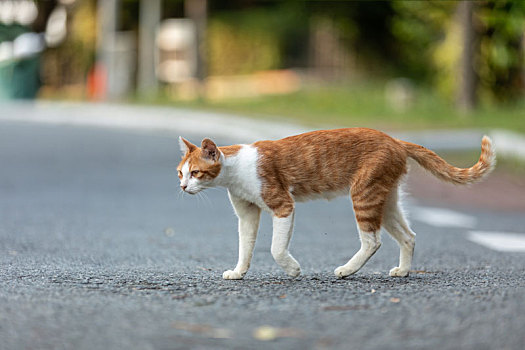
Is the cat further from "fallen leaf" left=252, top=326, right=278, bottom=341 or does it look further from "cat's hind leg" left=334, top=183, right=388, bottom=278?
"fallen leaf" left=252, top=326, right=278, bottom=341

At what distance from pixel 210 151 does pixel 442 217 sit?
16.7ft

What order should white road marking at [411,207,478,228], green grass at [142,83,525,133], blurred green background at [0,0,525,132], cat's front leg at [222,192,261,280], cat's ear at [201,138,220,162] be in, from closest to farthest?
cat's ear at [201,138,220,162]
cat's front leg at [222,192,261,280]
white road marking at [411,207,478,228]
green grass at [142,83,525,133]
blurred green background at [0,0,525,132]

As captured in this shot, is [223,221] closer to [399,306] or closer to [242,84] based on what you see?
[399,306]

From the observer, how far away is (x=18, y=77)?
25.8 meters

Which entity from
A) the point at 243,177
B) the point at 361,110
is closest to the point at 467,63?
the point at 361,110

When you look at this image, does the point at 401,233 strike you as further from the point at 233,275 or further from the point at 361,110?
the point at 361,110

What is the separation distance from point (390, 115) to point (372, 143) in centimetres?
1569

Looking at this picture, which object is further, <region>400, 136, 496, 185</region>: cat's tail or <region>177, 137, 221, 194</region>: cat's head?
<region>400, 136, 496, 185</region>: cat's tail

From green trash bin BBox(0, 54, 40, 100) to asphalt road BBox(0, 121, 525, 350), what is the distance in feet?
49.9

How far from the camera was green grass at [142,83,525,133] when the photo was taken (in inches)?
757

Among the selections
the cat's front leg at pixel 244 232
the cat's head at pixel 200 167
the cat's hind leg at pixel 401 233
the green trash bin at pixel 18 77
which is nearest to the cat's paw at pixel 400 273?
the cat's hind leg at pixel 401 233

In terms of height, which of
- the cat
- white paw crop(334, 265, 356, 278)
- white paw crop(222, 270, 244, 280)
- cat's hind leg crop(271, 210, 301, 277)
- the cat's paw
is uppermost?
the cat

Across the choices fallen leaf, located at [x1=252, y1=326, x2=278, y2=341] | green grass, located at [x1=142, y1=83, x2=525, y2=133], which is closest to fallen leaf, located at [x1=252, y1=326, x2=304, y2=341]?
fallen leaf, located at [x1=252, y1=326, x2=278, y2=341]

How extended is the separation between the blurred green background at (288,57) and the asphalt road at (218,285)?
1089 cm
